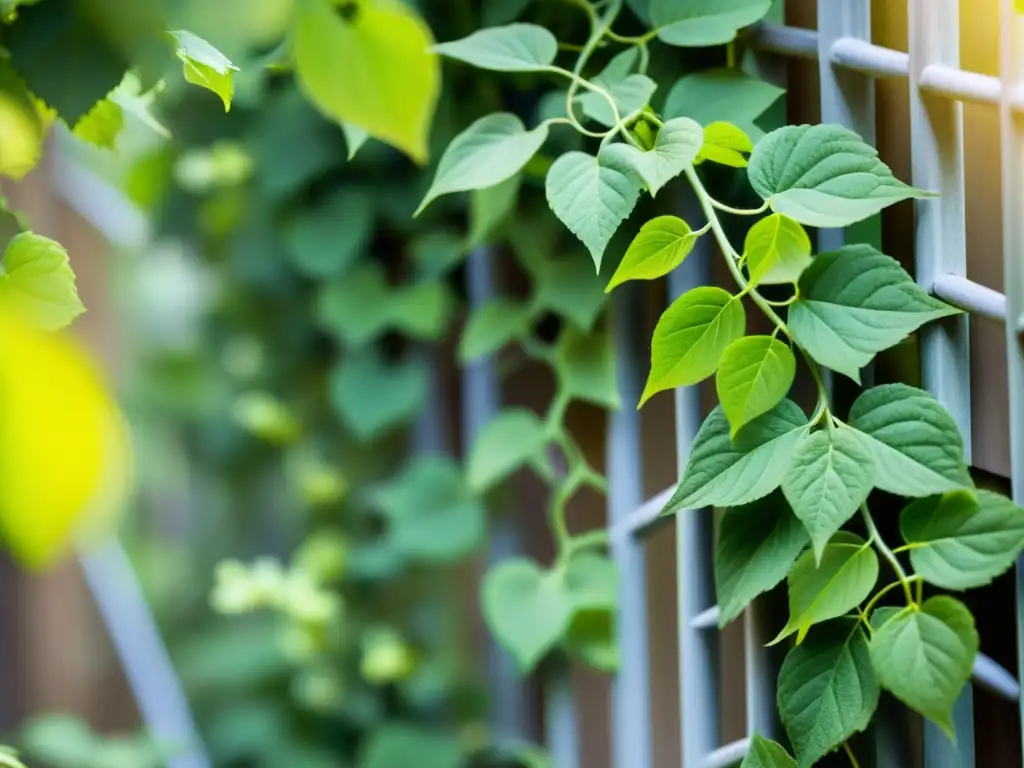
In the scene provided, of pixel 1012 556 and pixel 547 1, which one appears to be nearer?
pixel 1012 556

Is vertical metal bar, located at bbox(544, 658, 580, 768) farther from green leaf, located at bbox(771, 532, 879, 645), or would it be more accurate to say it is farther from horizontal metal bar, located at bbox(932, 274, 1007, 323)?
horizontal metal bar, located at bbox(932, 274, 1007, 323)

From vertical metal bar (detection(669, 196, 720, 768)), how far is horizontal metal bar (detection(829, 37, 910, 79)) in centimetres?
15

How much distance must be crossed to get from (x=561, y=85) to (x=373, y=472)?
2.28 feet

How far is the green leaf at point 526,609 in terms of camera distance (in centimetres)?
90

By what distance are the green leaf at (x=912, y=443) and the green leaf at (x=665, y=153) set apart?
177mm

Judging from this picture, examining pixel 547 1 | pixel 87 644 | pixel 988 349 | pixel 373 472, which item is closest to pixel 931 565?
pixel 988 349

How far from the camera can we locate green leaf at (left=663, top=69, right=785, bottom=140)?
702mm

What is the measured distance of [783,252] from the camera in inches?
22.6

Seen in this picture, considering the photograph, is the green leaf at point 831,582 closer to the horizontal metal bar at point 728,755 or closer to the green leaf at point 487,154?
the horizontal metal bar at point 728,755

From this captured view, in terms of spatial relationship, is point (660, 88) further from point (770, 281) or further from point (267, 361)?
point (267, 361)

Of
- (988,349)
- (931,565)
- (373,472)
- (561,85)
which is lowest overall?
(373,472)

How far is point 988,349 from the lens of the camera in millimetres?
625

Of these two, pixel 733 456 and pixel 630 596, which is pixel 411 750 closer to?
pixel 630 596

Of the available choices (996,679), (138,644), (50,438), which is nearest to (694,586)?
(996,679)
